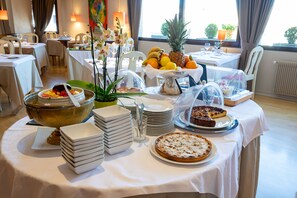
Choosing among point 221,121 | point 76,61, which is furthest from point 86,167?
point 76,61

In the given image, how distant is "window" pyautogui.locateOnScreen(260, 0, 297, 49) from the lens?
4434 millimetres

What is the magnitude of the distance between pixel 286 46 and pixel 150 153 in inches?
174

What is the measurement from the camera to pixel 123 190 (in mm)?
787

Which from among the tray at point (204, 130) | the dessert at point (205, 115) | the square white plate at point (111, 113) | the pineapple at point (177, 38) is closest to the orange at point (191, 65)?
the pineapple at point (177, 38)

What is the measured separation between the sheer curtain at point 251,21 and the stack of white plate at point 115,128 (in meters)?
4.20

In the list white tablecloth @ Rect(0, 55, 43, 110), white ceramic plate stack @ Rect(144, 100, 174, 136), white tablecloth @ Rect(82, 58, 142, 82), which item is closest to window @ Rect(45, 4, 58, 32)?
white tablecloth @ Rect(0, 55, 43, 110)

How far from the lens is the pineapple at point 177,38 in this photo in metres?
1.60

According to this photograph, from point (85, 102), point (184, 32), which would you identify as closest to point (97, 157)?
point (85, 102)

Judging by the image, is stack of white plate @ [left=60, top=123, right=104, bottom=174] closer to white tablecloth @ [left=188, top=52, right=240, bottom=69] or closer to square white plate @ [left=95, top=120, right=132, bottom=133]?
square white plate @ [left=95, top=120, right=132, bottom=133]

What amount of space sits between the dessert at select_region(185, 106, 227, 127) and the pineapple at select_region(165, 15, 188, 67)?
0.38 meters

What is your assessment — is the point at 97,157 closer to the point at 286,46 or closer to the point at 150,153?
the point at 150,153

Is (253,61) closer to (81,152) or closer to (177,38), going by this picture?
(177,38)

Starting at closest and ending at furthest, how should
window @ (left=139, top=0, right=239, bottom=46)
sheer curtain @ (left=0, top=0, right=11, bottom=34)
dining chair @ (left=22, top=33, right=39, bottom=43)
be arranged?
window @ (left=139, top=0, right=239, bottom=46)
dining chair @ (left=22, top=33, right=39, bottom=43)
sheer curtain @ (left=0, top=0, right=11, bottom=34)

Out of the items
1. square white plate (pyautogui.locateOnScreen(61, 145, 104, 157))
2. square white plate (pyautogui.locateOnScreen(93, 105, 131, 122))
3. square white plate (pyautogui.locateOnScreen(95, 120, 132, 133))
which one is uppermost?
square white plate (pyautogui.locateOnScreen(93, 105, 131, 122))
